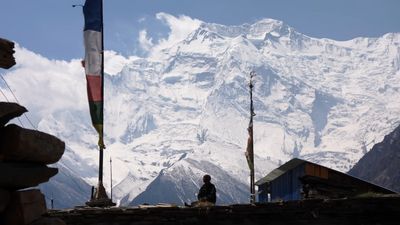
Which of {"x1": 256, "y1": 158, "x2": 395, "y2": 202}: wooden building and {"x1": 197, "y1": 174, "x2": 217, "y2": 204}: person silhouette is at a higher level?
{"x1": 256, "y1": 158, "x2": 395, "y2": 202}: wooden building

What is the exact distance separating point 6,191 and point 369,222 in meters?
10.8

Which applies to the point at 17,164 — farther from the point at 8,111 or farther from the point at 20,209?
the point at 8,111

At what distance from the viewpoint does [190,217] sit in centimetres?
1764

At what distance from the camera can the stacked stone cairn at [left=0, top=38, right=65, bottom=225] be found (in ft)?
28.9

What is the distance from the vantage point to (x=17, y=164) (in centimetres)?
897

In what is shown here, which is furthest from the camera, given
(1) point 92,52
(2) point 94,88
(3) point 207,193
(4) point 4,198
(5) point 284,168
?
(5) point 284,168

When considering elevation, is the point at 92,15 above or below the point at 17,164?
above

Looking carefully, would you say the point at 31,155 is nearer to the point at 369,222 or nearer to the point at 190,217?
the point at 190,217

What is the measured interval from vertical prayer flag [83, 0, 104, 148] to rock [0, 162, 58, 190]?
13.6 m

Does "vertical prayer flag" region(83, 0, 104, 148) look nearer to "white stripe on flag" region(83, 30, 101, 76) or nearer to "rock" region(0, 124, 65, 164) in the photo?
"white stripe on flag" region(83, 30, 101, 76)

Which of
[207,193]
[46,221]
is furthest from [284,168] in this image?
[46,221]

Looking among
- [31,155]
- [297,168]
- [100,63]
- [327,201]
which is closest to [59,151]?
[31,155]

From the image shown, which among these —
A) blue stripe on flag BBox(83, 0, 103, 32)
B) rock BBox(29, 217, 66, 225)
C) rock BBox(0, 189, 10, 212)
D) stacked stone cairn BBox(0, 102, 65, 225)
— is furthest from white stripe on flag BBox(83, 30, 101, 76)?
rock BBox(0, 189, 10, 212)

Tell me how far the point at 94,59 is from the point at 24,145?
1566 cm
